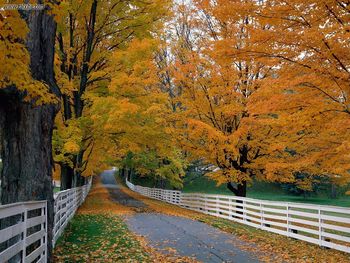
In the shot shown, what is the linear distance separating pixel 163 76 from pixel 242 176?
12203 millimetres

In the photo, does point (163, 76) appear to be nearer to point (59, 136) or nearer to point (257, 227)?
point (59, 136)

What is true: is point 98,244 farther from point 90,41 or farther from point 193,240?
point 90,41

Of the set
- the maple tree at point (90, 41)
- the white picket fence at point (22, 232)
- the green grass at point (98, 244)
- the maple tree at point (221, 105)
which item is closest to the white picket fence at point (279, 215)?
the maple tree at point (221, 105)

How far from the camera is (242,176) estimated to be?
58.7ft

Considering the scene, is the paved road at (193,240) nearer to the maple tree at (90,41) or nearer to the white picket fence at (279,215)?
the white picket fence at (279,215)

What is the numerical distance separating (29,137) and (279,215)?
81.5 ft

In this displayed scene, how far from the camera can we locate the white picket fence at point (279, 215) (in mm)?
10086

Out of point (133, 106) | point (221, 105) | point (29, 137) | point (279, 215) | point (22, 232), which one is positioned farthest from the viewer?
point (279, 215)

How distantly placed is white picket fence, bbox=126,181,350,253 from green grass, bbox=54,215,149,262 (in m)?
5.05

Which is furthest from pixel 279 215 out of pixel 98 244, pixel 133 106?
pixel 98 244

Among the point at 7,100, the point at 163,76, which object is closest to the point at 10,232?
the point at 7,100

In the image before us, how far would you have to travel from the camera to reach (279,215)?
2848cm

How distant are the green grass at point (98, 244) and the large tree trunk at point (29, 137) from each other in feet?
6.32

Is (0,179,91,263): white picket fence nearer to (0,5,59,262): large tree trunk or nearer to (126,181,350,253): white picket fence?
(0,5,59,262): large tree trunk
